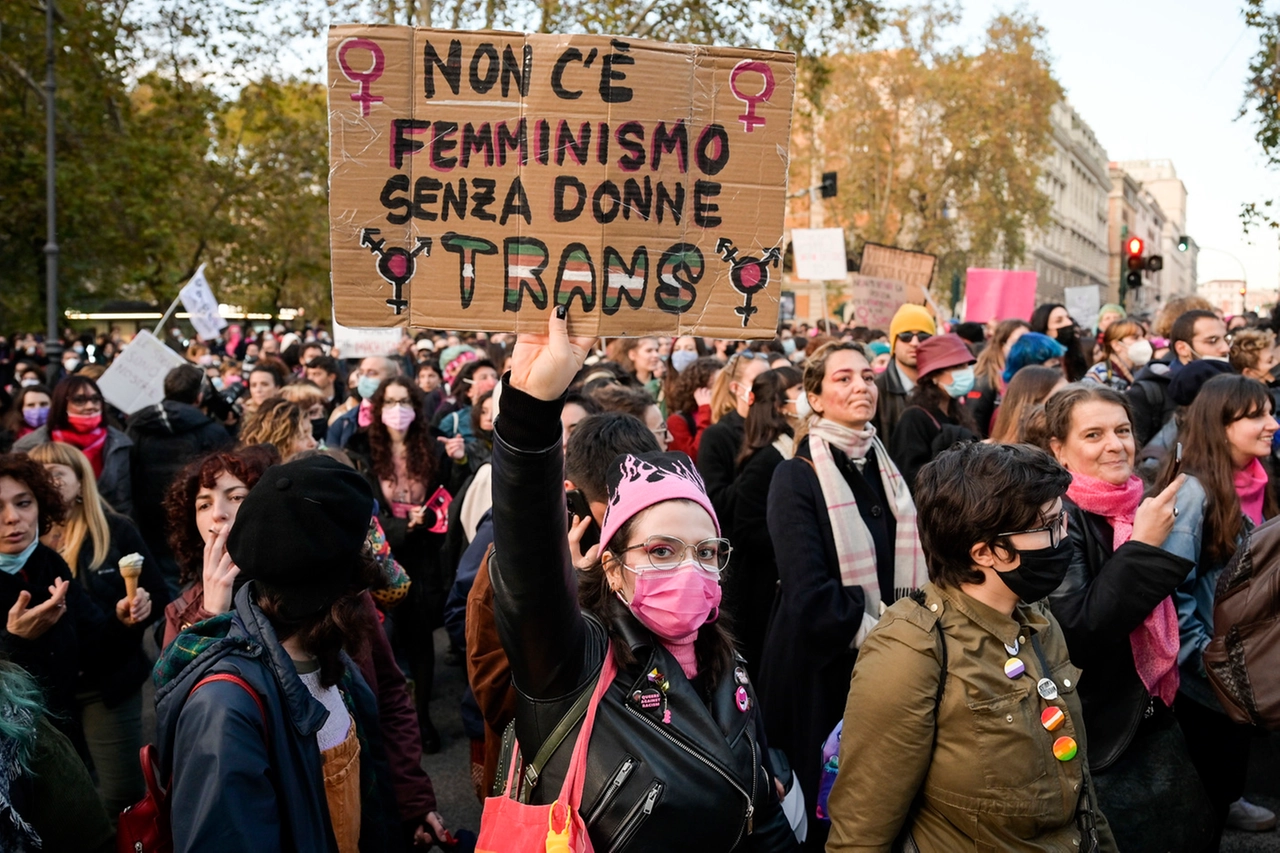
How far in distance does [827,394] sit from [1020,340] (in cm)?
Answer: 371

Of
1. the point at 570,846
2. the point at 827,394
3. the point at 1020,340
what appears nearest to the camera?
the point at 570,846

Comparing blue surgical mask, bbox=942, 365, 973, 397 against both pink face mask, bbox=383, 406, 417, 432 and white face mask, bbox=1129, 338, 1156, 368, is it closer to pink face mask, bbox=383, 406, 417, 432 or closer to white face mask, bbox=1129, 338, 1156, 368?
white face mask, bbox=1129, 338, 1156, 368

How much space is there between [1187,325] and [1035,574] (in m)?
4.90

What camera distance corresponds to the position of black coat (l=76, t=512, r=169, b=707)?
4.07 meters

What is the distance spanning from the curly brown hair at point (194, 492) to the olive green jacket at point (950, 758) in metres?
2.13

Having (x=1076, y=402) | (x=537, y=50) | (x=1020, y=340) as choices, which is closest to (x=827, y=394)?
(x=1076, y=402)

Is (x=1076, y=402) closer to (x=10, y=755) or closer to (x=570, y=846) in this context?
(x=570, y=846)

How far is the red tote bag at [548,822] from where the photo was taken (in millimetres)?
1944

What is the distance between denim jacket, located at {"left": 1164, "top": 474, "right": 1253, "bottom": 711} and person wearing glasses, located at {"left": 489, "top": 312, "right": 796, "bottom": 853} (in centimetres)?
199

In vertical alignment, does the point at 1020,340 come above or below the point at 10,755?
above

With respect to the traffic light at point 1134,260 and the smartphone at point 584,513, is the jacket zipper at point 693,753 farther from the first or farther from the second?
the traffic light at point 1134,260

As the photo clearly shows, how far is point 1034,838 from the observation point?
240 centimetres

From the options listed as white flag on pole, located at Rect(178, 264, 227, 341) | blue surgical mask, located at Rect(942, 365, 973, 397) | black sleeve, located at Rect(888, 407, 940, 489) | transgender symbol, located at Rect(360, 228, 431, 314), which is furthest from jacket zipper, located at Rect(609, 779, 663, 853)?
white flag on pole, located at Rect(178, 264, 227, 341)

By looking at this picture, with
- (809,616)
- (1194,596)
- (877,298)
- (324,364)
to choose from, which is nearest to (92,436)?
(324,364)
